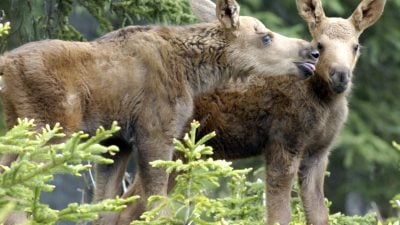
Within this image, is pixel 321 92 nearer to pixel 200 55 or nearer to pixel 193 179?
pixel 200 55

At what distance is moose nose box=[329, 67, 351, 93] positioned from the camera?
10844 millimetres

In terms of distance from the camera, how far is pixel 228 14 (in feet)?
36.2

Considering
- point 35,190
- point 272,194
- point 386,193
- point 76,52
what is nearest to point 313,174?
point 272,194

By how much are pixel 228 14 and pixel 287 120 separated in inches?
42.4

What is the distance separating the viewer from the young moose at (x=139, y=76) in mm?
9609

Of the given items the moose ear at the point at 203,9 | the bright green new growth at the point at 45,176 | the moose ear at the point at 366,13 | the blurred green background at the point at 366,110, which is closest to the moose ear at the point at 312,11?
the moose ear at the point at 366,13

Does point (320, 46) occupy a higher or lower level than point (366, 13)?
lower

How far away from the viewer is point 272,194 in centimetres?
1124

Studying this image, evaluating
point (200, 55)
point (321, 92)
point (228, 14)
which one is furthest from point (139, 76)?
point (321, 92)

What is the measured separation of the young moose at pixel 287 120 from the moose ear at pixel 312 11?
0.5 inches

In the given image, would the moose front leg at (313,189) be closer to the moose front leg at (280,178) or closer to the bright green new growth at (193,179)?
the moose front leg at (280,178)

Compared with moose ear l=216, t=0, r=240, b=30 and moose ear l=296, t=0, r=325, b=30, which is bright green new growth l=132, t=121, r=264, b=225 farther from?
moose ear l=296, t=0, r=325, b=30

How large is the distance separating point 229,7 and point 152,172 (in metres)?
1.58

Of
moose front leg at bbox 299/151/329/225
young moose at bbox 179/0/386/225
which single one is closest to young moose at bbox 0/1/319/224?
young moose at bbox 179/0/386/225
